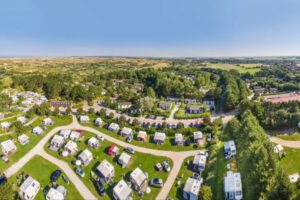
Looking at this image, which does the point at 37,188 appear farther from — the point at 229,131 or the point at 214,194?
the point at 229,131

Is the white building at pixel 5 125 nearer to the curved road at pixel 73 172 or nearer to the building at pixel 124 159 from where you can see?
the curved road at pixel 73 172

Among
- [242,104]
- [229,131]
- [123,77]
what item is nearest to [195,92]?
[242,104]

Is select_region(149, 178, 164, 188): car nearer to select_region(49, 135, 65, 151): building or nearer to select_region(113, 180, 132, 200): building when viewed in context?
select_region(113, 180, 132, 200): building

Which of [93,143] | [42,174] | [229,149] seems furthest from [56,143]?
[229,149]

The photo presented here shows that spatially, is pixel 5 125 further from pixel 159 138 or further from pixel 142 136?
pixel 159 138

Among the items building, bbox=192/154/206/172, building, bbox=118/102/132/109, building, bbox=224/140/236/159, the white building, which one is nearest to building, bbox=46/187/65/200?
building, bbox=192/154/206/172

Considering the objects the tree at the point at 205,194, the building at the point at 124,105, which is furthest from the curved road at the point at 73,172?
the building at the point at 124,105

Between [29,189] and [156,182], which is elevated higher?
[29,189]
